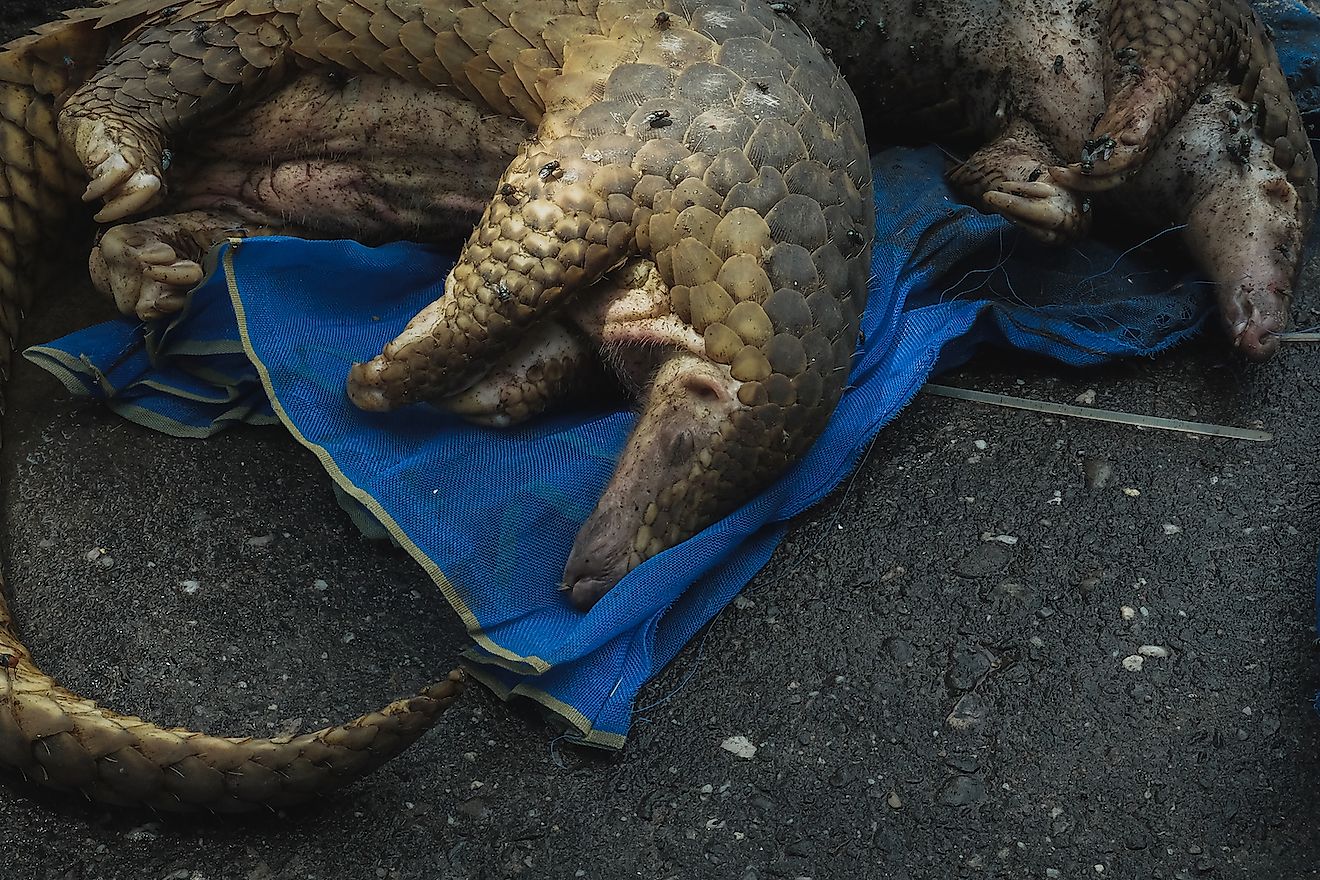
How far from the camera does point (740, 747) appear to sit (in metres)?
2.47

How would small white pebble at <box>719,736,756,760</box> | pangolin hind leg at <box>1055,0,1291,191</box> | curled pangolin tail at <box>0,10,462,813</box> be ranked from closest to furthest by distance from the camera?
curled pangolin tail at <box>0,10,462,813</box>
small white pebble at <box>719,736,756,760</box>
pangolin hind leg at <box>1055,0,1291,191</box>

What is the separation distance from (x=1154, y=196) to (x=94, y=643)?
9.67ft

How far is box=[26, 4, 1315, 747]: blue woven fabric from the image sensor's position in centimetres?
254

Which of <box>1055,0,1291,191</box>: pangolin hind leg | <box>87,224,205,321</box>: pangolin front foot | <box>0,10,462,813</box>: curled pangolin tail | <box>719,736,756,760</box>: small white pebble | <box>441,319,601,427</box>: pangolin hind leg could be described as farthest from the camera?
<box>1055,0,1291,191</box>: pangolin hind leg

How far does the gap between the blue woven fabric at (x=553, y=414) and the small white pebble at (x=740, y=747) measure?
210 mm

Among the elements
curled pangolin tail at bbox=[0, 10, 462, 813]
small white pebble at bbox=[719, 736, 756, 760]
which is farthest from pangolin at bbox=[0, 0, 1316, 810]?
small white pebble at bbox=[719, 736, 756, 760]

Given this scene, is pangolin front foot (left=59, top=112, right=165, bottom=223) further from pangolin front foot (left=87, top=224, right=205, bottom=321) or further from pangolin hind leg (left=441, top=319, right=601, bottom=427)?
pangolin hind leg (left=441, top=319, right=601, bottom=427)

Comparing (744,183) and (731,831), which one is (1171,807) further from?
(744,183)

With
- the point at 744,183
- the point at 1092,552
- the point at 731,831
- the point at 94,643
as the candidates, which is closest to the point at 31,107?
the point at 94,643

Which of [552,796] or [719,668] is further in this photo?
[719,668]

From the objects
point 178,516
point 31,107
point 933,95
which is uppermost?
point 31,107

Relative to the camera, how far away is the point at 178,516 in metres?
2.90

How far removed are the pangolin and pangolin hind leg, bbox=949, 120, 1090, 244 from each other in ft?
0.04

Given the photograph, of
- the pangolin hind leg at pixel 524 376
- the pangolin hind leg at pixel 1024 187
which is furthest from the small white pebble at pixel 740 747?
the pangolin hind leg at pixel 1024 187
